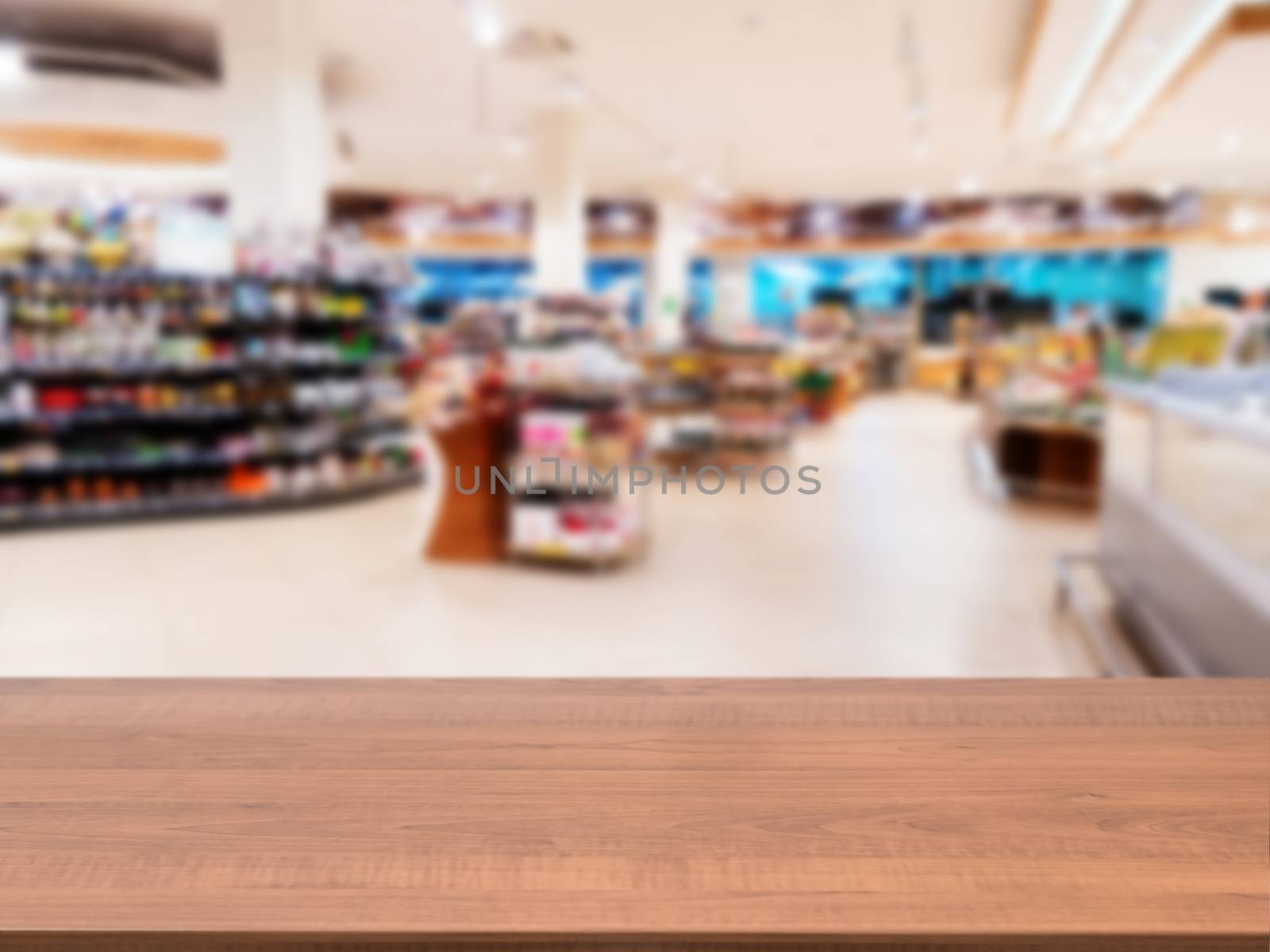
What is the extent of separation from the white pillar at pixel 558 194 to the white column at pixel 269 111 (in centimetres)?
422

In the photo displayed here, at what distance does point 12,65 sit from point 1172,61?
30.5 ft

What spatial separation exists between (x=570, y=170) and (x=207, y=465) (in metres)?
6.04

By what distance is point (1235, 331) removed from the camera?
499 centimetres

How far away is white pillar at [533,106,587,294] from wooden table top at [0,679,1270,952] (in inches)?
418

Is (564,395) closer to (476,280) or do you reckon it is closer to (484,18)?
(484,18)

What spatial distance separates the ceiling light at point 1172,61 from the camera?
7391mm

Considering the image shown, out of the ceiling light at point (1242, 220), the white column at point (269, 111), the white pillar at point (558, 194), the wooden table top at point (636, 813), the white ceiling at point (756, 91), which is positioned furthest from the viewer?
the ceiling light at point (1242, 220)

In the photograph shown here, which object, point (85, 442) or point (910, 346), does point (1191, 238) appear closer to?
point (910, 346)

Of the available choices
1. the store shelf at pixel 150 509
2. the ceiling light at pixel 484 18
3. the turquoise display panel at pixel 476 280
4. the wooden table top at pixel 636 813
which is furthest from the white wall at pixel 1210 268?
the wooden table top at pixel 636 813

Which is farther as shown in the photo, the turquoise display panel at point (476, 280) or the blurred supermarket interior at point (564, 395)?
the turquoise display panel at point (476, 280)

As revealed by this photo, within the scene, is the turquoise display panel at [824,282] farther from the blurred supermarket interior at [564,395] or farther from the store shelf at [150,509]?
the store shelf at [150,509]

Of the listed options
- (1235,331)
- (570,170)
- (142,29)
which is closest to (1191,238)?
(570,170)

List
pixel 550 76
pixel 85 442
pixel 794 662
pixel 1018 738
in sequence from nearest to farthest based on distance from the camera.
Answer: pixel 1018 738 < pixel 794 662 < pixel 85 442 < pixel 550 76

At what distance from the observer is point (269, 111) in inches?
291
